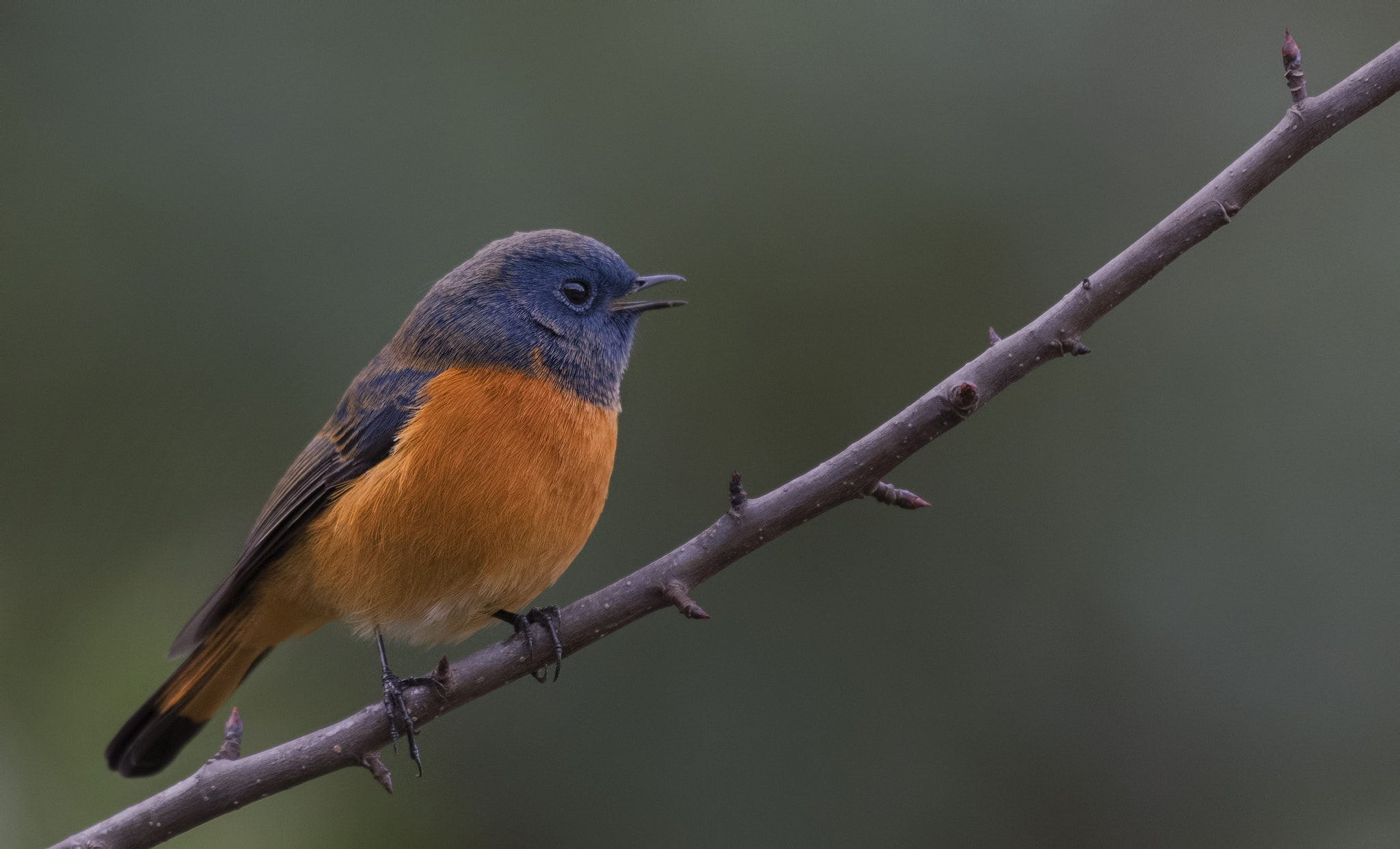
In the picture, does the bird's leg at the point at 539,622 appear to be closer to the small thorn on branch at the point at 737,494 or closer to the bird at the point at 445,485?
the bird at the point at 445,485

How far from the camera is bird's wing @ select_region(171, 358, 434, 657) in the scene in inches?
156

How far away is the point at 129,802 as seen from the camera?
4039mm

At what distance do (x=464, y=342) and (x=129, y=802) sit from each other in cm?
203

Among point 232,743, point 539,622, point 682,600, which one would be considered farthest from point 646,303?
point 232,743

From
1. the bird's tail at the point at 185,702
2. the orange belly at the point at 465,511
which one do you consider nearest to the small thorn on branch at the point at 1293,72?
the orange belly at the point at 465,511

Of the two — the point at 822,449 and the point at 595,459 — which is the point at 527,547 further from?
the point at 822,449

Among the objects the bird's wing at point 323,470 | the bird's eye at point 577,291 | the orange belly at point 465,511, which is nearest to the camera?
the orange belly at point 465,511

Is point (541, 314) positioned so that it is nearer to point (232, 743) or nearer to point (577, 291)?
point (577, 291)

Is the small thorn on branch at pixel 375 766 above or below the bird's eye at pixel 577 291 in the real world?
below

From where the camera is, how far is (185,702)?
424cm

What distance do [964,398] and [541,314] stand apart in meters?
1.91

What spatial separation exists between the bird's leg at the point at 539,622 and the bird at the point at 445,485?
0.5 inches

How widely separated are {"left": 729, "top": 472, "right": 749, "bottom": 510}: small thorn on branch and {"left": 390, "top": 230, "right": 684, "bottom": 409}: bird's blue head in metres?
1.15

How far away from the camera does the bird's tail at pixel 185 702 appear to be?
4.11m
